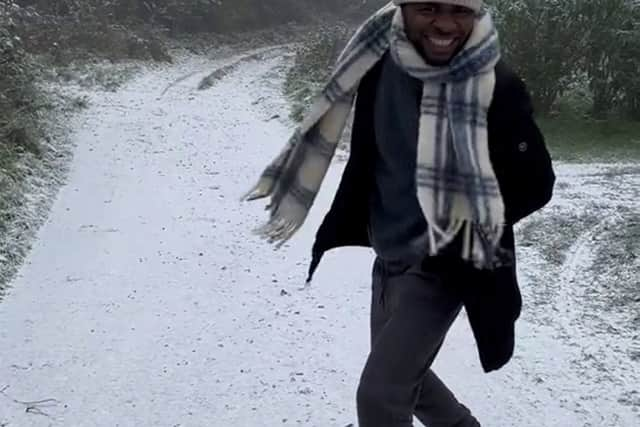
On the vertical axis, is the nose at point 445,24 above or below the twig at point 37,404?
above

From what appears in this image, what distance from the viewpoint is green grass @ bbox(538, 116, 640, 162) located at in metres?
10.9

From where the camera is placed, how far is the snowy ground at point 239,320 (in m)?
4.12

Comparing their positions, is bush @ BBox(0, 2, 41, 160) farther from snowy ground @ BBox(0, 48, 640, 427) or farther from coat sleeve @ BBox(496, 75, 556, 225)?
coat sleeve @ BBox(496, 75, 556, 225)

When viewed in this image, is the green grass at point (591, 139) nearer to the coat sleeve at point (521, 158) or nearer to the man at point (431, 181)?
the man at point (431, 181)

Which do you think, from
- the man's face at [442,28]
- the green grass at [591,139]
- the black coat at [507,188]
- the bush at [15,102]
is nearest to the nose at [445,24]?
the man's face at [442,28]

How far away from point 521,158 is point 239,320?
3314 millimetres

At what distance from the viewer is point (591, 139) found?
39.4 feet

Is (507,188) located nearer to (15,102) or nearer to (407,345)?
(407,345)

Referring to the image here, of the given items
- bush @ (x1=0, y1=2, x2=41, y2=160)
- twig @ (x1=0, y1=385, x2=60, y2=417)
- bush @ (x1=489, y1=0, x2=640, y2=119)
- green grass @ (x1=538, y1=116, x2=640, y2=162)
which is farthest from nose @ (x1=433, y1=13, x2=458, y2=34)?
bush @ (x1=489, y1=0, x2=640, y2=119)

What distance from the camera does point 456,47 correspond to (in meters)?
Answer: 2.29

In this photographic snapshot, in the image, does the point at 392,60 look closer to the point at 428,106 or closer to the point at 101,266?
the point at 428,106

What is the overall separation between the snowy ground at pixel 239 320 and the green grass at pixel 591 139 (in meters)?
1.74

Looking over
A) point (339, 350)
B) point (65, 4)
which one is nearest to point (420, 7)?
point (339, 350)

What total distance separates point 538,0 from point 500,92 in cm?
1105
